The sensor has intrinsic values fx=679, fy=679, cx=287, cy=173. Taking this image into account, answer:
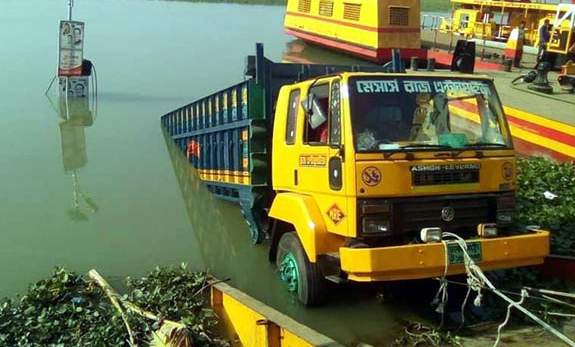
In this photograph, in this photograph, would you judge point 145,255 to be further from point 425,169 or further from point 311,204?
point 425,169

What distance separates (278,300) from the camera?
6.56 m

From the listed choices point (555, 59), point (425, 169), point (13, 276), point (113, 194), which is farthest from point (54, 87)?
point (425, 169)

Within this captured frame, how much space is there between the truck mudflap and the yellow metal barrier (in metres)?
0.64

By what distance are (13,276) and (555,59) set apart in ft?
52.1

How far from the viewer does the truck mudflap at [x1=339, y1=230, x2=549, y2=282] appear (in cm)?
517

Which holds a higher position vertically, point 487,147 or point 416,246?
point 487,147

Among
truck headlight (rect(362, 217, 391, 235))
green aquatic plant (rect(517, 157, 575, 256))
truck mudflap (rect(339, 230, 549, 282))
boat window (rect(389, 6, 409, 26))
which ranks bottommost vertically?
green aquatic plant (rect(517, 157, 575, 256))

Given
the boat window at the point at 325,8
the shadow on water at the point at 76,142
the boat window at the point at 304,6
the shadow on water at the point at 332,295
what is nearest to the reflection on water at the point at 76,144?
the shadow on water at the point at 76,142

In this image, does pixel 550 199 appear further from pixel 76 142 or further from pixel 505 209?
pixel 76 142

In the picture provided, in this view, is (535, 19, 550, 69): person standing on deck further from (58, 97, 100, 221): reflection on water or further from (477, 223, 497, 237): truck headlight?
(477, 223, 497, 237): truck headlight

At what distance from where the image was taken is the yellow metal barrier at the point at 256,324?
15.8 feet

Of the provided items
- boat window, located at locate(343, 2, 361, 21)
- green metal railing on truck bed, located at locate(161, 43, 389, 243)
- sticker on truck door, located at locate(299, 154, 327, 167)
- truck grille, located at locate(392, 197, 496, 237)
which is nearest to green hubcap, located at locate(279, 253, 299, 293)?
sticker on truck door, located at locate(299, 154, 327, 167)

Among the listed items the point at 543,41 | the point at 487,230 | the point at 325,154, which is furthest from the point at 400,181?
the point at 543,41

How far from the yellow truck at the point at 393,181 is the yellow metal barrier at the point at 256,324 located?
650mm
